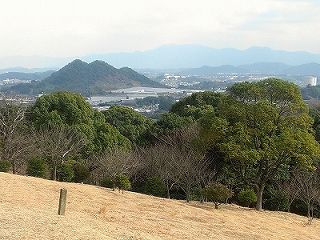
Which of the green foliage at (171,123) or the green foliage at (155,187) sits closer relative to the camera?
the green foliage at (155,187)

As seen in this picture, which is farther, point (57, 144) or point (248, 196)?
point (57, 144)

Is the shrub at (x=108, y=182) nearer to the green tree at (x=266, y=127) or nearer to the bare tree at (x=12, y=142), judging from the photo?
the bare tree at (x=12, y=142)

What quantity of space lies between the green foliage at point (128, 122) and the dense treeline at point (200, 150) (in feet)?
6.38

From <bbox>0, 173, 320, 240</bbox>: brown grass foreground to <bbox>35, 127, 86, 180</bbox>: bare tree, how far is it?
558 centimetres

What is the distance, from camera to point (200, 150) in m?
25.4

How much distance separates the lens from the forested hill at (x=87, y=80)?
14525 centimetres

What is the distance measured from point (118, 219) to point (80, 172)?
12.1 m

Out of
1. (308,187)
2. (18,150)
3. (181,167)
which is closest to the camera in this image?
(308,187)

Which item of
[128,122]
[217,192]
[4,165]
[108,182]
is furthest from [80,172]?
[128,122]

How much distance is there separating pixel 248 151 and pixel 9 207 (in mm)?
11955

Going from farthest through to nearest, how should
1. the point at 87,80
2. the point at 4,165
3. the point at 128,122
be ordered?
the point at 87,80
the point at 128,122
the point at 4,165

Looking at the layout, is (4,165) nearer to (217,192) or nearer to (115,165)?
(115,165)

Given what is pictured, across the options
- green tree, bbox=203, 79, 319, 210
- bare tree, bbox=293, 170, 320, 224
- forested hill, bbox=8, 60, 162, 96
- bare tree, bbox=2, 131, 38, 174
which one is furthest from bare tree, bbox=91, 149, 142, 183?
forested hill, bbox=8, 60, 162, 96

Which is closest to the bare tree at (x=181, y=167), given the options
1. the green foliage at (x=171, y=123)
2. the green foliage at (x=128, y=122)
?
the green foliage at (x=171, y=123)
